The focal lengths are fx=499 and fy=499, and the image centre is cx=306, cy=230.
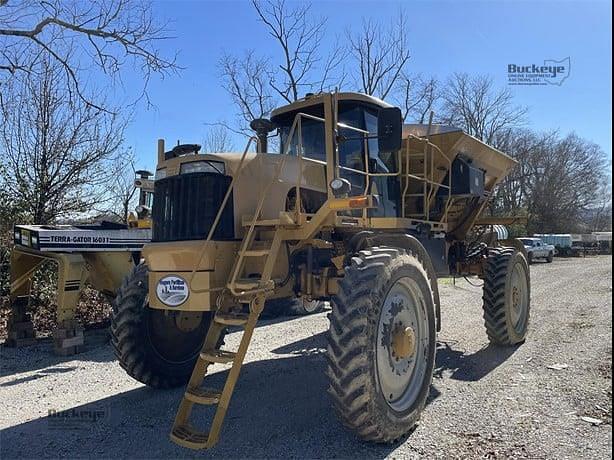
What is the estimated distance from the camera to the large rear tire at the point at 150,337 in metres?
4.99

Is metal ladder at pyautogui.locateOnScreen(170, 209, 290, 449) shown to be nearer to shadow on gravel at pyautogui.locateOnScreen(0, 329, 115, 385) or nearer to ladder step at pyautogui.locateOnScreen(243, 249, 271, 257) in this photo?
ladder step at pyautogui.locateOnScreen(243, 249, 271, 257)

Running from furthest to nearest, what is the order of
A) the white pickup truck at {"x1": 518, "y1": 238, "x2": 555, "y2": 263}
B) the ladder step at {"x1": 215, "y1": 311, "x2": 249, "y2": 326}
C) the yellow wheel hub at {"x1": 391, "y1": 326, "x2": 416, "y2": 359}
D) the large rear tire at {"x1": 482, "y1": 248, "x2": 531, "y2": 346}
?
1. the white pickup truck at {"x1": 518, "y1": 238, "x2": 555, "y2": 263}
2. the large rear tire at {"x1": 482, "y1": 248, "x2": 531, "y2": 346}
3. the yellow wheel hub at {"x1": 391, "y1": 326, "x2": 416, "y2": 359}
4. the ladder step at {"x1": 215, "y1": 311, "x2": 249, "y2": 326}

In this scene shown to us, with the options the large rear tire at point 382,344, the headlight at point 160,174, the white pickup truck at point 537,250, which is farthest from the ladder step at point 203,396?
the white pickup truck at point 537,250

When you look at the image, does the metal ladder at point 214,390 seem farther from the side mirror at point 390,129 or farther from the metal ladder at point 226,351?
the side mirror at point 390,129

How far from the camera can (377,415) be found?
12.2 feet

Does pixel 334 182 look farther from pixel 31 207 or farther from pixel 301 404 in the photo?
pixel 31 207

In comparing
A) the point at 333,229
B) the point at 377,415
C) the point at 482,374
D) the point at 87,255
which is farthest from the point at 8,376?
the point at 482,374

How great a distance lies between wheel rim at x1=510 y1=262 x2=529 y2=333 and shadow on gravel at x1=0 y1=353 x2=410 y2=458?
3435mm

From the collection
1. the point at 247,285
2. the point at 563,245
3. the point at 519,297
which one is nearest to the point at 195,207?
the point at 247,285

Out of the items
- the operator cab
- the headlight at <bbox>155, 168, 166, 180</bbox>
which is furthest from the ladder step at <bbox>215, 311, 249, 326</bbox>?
the operator cab

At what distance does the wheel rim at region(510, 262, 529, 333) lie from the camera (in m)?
7.37

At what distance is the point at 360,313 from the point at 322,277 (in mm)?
1093

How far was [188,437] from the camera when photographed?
12.0ft

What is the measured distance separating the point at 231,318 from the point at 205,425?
41.4 inches
